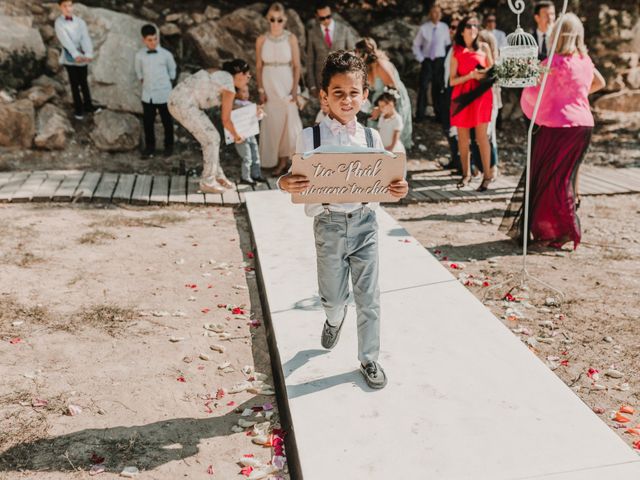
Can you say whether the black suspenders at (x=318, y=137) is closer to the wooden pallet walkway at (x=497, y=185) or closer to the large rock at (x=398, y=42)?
the wooden pallet walkway at (x=497, y=185)

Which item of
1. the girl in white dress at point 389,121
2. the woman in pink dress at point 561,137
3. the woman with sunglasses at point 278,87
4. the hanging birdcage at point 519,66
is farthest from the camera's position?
the woman with sunglasses at point 278,87

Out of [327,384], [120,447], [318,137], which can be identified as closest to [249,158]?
[318,137]

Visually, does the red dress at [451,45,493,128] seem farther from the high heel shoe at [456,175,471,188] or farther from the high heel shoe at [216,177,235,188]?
the high heel shoe at [216,177,235,188]

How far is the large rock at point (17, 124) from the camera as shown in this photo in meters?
9.59

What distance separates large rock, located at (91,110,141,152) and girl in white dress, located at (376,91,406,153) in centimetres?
423

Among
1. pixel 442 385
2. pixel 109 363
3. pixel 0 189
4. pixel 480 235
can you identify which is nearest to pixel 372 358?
pixel 442 385

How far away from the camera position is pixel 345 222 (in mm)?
3531

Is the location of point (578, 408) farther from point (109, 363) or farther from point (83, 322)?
point (83, 322)

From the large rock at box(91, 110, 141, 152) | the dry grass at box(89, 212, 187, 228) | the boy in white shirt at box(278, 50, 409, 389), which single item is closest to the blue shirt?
the large rock at box(91, 110, 141, 152)

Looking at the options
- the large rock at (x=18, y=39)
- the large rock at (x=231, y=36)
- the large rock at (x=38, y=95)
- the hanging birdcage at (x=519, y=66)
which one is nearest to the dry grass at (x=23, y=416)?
the hanging birdcage at (x=519, y=66)

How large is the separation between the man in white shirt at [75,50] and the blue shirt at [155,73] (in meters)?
0.92

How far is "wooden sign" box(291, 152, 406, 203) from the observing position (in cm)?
335

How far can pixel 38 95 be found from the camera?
33.5 feet

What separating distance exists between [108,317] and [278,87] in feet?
17.0
